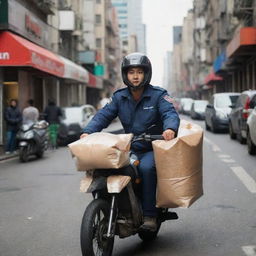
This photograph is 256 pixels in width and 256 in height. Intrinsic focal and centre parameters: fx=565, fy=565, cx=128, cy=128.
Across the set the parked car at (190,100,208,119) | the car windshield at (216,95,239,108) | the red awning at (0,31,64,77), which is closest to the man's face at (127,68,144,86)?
the red awning at (0,31,64,77)

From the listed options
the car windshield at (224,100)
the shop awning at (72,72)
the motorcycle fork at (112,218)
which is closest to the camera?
A: the motorcycle fork at (112,218)

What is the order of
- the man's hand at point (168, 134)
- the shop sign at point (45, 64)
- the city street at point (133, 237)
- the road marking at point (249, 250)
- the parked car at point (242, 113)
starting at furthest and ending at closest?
the shop sign at point (45, 64) → the parked car at point (242, 113) → the city street at point (133, 237) → the road marking at point (249, 250) → the man's hand at point (168, 134)

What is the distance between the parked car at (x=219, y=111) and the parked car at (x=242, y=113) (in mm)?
3914

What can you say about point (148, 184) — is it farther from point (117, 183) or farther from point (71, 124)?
point (71, 124)

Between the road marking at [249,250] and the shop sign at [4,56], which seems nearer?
the road marking at [249,250]

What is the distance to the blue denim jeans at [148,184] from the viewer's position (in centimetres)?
466

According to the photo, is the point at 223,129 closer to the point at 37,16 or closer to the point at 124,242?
the point at 37,16

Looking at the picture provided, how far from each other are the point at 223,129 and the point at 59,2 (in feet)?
53.2

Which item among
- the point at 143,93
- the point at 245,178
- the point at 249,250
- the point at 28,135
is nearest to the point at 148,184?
the point at 143,93

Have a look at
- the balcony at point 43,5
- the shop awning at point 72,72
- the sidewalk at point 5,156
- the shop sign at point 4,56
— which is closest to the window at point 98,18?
the shop awning at point 72,72

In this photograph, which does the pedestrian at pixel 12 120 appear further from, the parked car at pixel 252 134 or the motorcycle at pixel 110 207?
the motorcycle at pixel 110 207

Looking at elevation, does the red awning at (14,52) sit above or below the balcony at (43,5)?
below

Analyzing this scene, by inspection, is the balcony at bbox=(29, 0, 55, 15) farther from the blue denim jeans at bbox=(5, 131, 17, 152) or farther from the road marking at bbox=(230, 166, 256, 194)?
the road marking at bbox=(230, 166, 256, 194)

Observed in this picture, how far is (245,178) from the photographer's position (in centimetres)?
966
